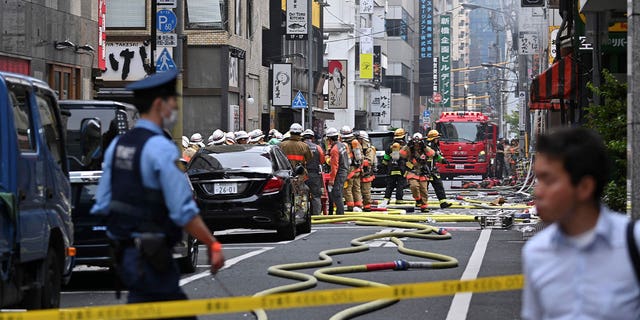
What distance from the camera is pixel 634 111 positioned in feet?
34.5

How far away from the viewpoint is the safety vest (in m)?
6.71

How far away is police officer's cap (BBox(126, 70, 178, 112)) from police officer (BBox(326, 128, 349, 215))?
22.3m

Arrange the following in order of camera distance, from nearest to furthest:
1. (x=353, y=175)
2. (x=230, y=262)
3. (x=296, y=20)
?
(x=230, y=262)
(x=353, y=175)
(x=296, y=20)

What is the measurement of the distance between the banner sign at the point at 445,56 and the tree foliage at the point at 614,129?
5571 inches

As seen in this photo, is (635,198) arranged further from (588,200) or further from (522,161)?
(522,161)

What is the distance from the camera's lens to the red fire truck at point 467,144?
6281cm

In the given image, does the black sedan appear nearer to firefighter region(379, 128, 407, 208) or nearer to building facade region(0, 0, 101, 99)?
building facade region(0, 0, 101, 99)

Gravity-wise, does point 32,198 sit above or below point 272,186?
above

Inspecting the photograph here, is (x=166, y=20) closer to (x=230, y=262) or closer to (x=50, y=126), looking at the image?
(x=230, y=262)

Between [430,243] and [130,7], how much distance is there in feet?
98.4

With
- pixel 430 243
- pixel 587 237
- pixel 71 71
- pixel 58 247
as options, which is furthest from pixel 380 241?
pixel 587 237

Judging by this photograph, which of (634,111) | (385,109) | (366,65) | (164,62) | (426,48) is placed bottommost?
(634,111)

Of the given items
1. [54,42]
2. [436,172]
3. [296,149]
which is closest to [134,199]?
[296,149]

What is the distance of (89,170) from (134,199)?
24.8ft
